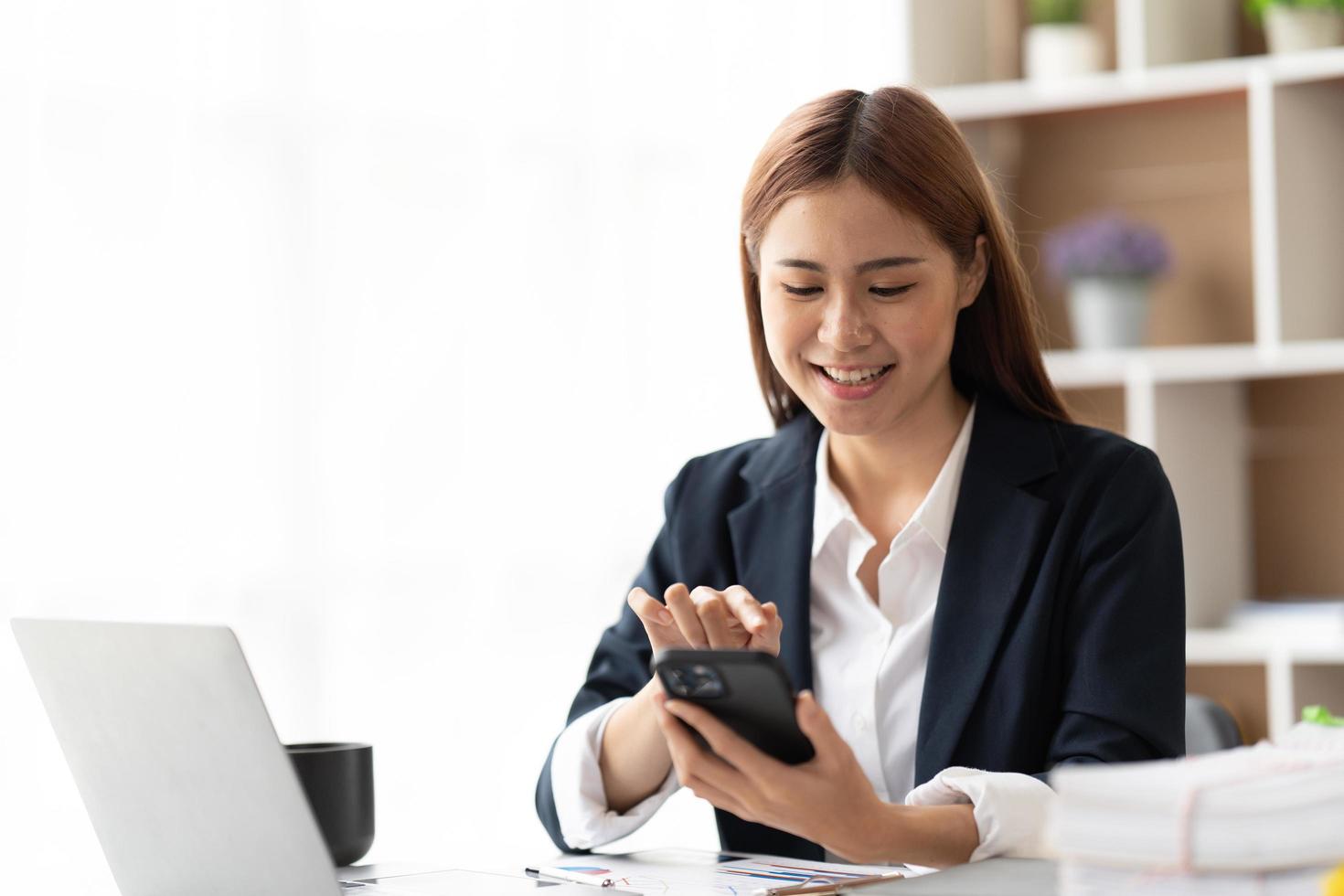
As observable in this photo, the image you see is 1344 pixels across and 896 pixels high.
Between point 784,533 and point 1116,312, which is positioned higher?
point 1116,312

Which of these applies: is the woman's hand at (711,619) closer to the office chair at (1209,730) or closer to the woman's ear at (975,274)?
the woman's ear at (975,274)

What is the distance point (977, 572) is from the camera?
1.56m

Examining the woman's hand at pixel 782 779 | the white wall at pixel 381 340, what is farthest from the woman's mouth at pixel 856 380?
the white wall at pixel 381 340

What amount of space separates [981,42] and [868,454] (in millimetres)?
1777

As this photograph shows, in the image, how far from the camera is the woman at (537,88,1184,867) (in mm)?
1463

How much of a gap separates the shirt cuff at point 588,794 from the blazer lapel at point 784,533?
216mm

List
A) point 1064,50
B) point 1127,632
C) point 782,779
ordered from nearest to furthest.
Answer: point 782,779 < point 1127,632 < point 1064,50

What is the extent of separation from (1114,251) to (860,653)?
5.13ft

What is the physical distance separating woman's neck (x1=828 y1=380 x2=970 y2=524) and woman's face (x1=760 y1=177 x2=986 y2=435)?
10cm

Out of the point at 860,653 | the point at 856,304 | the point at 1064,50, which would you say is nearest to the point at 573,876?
the point at 860,653

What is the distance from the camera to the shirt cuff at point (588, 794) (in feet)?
4.80

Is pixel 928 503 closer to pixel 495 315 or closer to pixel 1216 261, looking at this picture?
pixel 495 315

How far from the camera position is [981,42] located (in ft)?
10.5

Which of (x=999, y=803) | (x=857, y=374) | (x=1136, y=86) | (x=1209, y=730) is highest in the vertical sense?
(x=1136, y=86)
